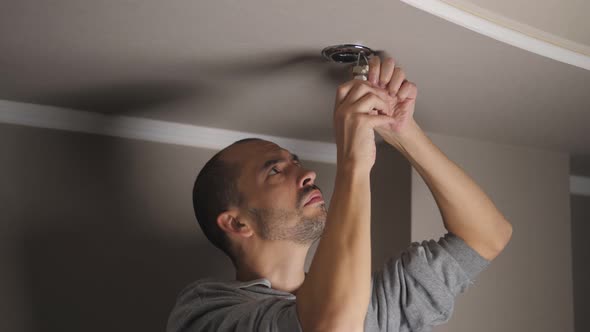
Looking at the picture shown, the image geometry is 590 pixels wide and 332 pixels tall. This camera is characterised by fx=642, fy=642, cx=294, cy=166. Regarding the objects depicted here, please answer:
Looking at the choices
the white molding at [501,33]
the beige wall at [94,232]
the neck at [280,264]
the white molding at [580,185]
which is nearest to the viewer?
the white molding at [501,33]

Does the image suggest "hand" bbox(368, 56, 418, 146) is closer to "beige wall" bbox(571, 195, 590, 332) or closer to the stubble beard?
the stubble beard

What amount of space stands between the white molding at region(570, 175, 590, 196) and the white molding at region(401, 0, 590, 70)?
167cm

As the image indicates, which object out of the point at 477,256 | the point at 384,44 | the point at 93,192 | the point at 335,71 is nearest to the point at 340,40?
the point at 384,44

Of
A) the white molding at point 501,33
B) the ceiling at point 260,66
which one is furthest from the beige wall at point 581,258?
the white molding at point 501,33

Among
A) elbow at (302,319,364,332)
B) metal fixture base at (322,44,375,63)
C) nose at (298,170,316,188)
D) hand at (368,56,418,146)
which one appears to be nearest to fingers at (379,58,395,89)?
hand at (368,56,418,146)

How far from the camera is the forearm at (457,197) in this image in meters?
1.59

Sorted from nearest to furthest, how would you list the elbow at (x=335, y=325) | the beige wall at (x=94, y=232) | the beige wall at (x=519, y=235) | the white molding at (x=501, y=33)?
1. the elbow at (x=335, y=325)
2. the white molding at (x=501, y=33)
3. the beige wall at (x=94, y=232)
4. the beige wall at (x=519, y=235)

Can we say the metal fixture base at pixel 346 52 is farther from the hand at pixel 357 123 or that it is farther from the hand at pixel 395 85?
the hand at pixel 357 123

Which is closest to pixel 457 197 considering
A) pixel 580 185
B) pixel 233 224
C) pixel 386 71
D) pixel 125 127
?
pixel 386 71

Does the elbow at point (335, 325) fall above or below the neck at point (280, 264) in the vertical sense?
below

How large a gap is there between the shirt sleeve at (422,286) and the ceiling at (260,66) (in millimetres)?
508

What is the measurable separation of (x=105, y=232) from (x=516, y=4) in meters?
1.57

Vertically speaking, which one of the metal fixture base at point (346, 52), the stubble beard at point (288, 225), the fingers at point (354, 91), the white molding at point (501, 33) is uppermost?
the white molding at point (501, 33)

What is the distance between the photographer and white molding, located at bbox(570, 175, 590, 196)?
3.27 m
